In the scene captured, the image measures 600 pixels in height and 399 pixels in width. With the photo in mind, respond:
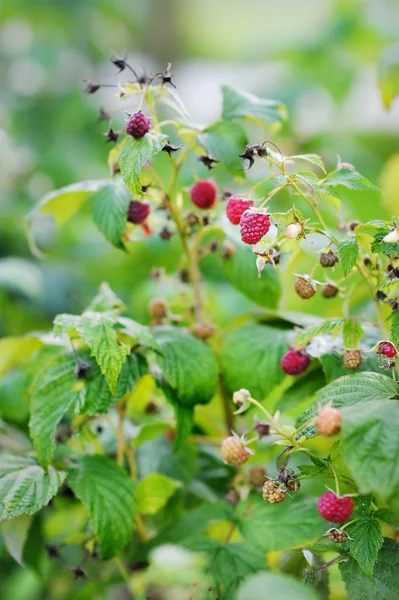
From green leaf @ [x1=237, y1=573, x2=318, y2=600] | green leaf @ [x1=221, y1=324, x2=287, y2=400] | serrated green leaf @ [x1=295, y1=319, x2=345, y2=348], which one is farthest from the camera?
green leaf @ [x1=221, y1=324, x2=287, y2=400]

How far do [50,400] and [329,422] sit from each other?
38cm

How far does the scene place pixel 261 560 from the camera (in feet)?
2.75

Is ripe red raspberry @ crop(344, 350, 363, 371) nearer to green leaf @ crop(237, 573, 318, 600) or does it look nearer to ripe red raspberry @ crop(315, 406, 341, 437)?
ripe red raspberry @ crop(315, 406, 341, 437)

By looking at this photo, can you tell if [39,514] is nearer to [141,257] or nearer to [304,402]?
[304,402]

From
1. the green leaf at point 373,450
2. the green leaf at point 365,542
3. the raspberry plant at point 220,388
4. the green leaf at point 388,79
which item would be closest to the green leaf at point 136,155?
the raspberry plant at point 220,388

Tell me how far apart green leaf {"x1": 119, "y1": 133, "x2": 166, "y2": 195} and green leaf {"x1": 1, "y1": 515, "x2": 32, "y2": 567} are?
1.55ft

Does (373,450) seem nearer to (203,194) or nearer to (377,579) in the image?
(377,579)

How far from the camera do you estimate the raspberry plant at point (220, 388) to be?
715 mm

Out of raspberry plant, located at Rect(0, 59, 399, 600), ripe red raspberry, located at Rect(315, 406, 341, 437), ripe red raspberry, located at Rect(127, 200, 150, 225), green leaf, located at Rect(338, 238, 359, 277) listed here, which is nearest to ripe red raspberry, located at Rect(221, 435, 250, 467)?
raspberry plant, located at Rect(0, 59, 399, 600)

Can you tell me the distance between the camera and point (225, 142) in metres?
0.88

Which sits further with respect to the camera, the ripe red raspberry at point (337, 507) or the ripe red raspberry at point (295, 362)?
the ripe red raspberry at point (295, 362)

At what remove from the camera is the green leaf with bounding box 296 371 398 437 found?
0.71 meters

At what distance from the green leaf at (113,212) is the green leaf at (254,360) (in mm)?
215

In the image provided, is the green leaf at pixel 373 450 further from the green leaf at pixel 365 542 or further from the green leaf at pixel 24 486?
the green leaf at pixel 24 486
